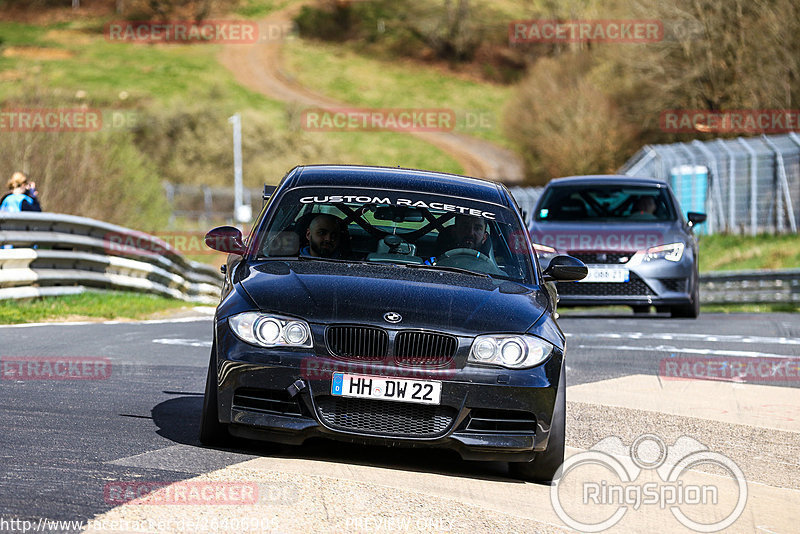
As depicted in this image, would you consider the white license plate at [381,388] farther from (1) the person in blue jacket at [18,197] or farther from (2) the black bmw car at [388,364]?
(1) the person in blue jacket at [18,197]

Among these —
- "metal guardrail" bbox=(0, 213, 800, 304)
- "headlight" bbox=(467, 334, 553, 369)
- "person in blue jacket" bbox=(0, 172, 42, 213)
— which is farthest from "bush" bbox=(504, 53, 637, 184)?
"headlight" bbox=(467, 334, 553, 369)

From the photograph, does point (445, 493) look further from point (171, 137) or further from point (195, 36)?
point (195, 36)

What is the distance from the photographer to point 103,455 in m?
5.99

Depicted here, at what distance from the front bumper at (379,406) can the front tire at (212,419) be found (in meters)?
0.08

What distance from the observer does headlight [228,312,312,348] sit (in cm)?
599

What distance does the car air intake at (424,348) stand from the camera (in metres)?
5.96

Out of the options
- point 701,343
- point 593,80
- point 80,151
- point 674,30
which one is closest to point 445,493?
point 701,343

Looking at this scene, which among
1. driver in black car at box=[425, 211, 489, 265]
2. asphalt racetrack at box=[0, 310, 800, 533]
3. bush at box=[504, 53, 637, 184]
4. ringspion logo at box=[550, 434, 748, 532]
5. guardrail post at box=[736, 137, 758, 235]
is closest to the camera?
asphalt racetrack at box=[0, 310, 800, 533]

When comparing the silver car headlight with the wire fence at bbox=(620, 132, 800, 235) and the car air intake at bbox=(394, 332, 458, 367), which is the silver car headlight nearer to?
the car air intake at bbox=(394, 332, 458, 367)

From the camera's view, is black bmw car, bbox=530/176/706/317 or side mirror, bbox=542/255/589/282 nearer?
side mirror, bbox=542/255/589/282

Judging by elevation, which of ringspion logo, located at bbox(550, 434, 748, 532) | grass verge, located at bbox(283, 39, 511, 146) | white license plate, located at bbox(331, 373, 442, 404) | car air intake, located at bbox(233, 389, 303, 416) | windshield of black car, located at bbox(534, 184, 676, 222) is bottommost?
ringspion logo, located at bbox(550, 434, 748, 532)

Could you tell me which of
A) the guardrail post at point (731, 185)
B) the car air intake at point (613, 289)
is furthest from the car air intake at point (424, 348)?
the guardrail post at point (731, 185)

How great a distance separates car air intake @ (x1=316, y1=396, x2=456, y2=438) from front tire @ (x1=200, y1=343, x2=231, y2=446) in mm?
560

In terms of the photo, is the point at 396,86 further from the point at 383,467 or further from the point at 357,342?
the point at 357,342
